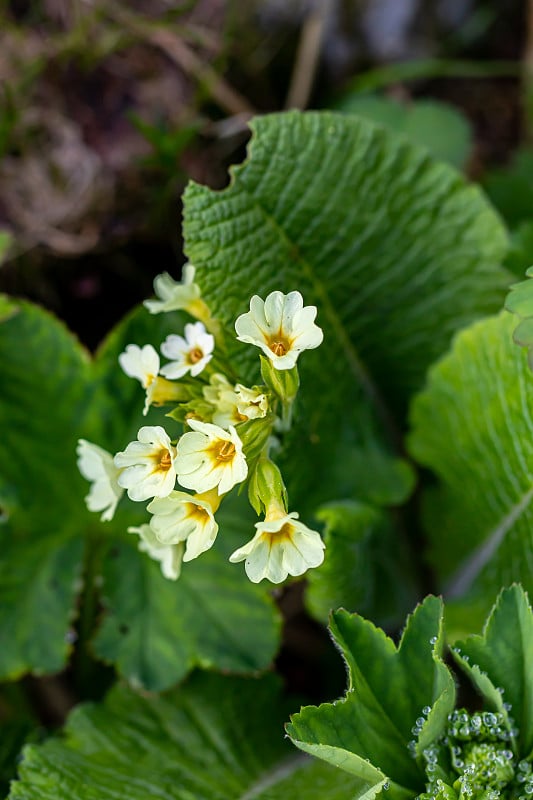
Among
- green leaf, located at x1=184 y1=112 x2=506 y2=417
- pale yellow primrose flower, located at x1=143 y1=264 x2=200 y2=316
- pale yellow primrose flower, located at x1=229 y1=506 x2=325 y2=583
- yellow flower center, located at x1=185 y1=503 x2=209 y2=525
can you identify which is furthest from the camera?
green leaf, located at x1=184 y1=112 x2=506 y2=417

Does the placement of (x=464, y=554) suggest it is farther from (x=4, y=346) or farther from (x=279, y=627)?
(x=4, y=346)

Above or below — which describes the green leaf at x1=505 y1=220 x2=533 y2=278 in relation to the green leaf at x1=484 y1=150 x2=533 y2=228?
below

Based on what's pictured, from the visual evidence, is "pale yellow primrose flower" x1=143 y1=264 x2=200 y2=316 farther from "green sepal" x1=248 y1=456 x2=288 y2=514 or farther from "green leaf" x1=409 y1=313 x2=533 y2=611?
"green leaf" x1=409 y1=313 x2=533 y2=611

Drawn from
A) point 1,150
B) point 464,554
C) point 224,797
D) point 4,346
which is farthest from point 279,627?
point 1,150

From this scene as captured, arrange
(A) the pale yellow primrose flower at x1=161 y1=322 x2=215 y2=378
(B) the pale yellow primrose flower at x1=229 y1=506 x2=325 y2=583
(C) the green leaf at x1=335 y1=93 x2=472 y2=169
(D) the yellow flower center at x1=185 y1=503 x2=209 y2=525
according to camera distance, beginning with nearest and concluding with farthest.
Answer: (B) the pale yellow primrose flower at x1=229 y1=506 x2=325 y2=583, (D) the yellow flower center at x1=185 y1=503 x2=209 y2=525, (A) the pale yellow primrose flower at x1=161 y1=322 x2=215 y2=378, (C) the green leaf at x1=335 y1=93 x2=472 y2=169

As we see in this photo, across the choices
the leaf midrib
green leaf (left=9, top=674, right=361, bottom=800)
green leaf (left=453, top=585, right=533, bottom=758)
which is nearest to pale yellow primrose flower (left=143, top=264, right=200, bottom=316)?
the leaf midrib

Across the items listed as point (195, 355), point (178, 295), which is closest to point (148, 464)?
point (195, 355)
